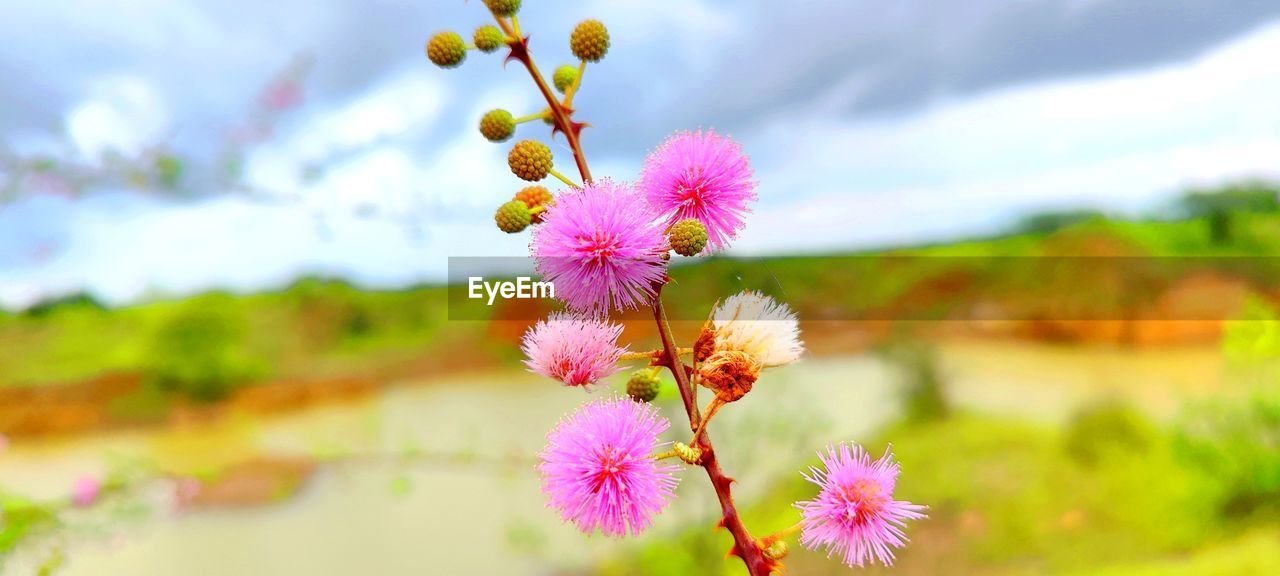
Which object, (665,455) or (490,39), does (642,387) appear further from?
(490,39)

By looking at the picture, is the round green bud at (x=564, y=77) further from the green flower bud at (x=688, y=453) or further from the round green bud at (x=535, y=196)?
the green flower bud at (x=688, y=453)

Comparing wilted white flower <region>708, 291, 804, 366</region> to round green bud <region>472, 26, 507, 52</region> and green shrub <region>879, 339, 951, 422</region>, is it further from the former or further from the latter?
green shrub <region>879, 339, 951, 422</region>

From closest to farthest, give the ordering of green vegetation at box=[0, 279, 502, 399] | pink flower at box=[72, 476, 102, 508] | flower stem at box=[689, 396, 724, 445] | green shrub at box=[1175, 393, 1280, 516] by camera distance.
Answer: flower stem at box=[689, 396, 724, 445]
pink flower at box=[72, 476, 102, 508]
green vegetation at box=[0, 279, 502, 399]
green shrub at box=[1175, 393, 1280, 516]

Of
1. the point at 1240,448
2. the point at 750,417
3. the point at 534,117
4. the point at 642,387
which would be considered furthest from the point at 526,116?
the point at 1240,448

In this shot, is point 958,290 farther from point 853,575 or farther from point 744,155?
point 744,155

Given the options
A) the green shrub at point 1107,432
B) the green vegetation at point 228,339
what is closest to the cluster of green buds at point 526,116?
the green vegetation at point 228,339
